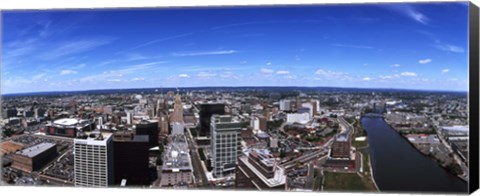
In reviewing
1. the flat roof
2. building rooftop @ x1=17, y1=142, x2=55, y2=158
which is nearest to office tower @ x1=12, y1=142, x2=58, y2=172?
building rooftop @ x1=17, y1=142, x2=55, y2=158

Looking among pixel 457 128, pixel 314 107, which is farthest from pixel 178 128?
pixel 457 128

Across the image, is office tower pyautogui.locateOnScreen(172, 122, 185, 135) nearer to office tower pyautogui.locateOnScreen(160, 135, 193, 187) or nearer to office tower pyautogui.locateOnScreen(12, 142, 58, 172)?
office tower pyautogui.locateOnScreen(160, 135, 193, 187)

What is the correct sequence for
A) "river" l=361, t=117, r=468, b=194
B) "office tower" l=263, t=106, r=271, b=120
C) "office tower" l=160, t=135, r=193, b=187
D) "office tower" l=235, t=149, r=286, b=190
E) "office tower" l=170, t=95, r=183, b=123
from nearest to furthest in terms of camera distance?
"river" l=361, t=117, r=468, b=194 < "office tower" l=235, t=149, r=286, b=190 < "office tower" l=160, t=135, r=193, b=187 < "office tower" l=263, t=106, r=271, b=120 < "office tower" l=170, t=95, r=183, b=123

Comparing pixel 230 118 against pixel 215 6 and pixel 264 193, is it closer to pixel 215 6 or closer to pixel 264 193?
pixel 264 193

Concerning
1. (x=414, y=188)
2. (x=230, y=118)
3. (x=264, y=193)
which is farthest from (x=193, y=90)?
(x=414, y=188)

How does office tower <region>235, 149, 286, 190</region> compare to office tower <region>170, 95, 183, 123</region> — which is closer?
office tower <region>235, 149, 286, 190</region>

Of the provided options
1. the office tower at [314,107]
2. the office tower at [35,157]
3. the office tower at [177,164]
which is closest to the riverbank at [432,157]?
the office tower at [314,107]
